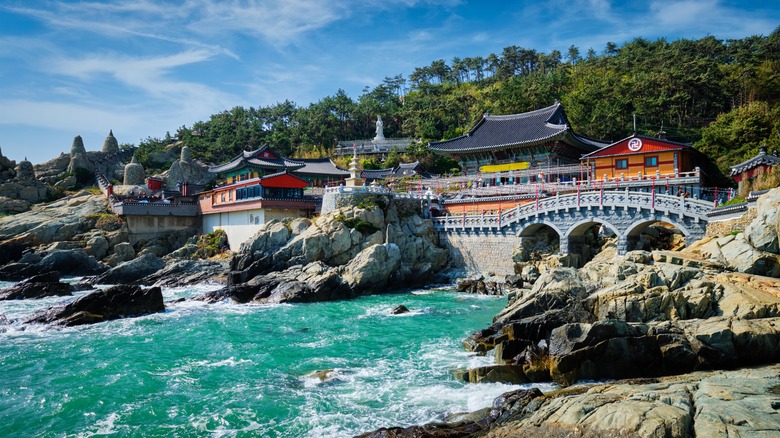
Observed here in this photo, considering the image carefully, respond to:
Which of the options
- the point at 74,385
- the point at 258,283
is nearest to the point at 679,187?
the point at 258,283

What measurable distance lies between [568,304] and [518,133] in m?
31.8

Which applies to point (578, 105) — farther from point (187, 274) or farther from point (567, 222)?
point (187, 274)

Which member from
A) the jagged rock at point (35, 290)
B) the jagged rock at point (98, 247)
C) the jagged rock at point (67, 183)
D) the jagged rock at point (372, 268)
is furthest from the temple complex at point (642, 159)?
the jagged rock at point (67, 183)

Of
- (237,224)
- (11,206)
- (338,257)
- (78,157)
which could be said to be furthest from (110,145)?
(338,257)

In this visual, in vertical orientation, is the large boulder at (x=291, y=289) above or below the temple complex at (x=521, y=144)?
below

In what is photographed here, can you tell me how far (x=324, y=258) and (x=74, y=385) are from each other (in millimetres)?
21350

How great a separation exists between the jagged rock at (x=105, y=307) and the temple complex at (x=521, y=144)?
108 feet

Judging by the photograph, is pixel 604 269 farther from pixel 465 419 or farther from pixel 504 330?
pixel 465 419

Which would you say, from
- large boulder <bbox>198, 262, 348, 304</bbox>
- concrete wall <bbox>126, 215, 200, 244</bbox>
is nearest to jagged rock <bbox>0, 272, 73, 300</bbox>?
large boulder <bbox>198, 262, 348, 304</bbox>

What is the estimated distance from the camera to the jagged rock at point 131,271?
4256 centimetres

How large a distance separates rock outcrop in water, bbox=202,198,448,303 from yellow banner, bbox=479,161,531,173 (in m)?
12.3

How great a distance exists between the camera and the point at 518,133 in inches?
2050

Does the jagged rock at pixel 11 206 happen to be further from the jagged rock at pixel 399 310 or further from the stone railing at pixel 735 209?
the stone railing at pixel 735 209

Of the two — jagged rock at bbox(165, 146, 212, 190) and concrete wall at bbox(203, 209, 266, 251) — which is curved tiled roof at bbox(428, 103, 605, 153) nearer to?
concrete wall at bbox(203, 209, 266, 251)
